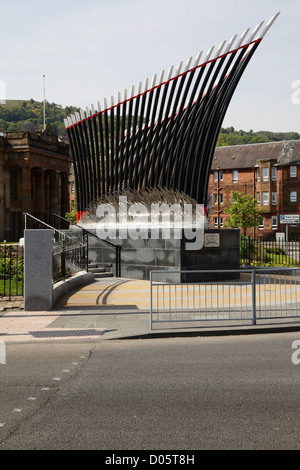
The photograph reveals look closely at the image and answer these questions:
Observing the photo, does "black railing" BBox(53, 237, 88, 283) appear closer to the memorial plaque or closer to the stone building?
the memorial plaque

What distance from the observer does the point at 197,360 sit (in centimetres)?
846

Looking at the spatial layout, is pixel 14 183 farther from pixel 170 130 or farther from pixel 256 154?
pixel 170 130

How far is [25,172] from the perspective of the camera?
54.6m

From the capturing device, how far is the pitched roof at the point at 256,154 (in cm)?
7025

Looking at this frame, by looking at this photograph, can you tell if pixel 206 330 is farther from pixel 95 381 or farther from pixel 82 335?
pixel 95 381

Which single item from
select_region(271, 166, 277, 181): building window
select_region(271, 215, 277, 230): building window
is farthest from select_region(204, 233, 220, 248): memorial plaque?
select_region(271, 166, 277, 181): building window

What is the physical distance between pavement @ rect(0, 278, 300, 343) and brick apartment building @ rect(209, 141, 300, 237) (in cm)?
5664

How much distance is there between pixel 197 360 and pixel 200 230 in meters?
10.0

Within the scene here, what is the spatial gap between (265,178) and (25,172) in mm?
33373

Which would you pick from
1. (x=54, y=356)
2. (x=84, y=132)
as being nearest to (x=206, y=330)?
(x=54, y=356)

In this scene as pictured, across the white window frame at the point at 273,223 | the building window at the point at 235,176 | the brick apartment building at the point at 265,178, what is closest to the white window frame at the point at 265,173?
the brick apartment building at the point at 265,178

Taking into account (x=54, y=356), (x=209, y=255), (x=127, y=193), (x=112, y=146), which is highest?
(x=112, y=146)

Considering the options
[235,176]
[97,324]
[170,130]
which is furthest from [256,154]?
[97,324]
